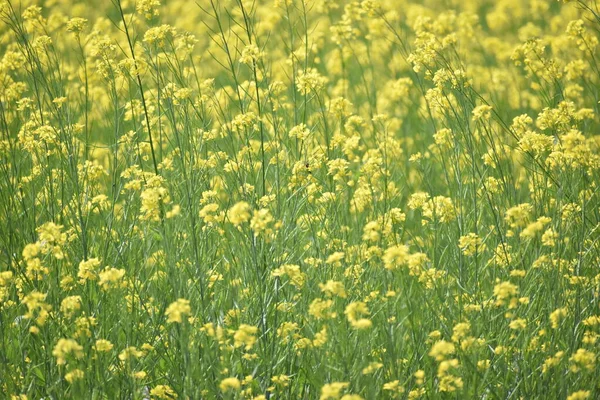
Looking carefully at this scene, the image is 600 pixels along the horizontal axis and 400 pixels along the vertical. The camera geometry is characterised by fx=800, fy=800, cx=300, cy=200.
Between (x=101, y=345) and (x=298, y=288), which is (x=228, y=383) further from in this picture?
(x=298, y=288)

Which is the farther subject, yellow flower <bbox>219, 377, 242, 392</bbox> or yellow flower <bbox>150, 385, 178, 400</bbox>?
yellow flower <bbox>150, 385, 178, 400</bbox>

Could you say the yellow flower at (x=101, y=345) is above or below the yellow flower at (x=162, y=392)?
above

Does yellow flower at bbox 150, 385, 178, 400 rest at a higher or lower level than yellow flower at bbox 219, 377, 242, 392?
lower

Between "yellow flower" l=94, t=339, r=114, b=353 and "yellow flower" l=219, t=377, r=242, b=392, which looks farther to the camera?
"yellow flower" l=94, t=339, r=114, b=353

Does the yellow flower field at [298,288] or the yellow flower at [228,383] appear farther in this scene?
the yellow flower field at [298,288]

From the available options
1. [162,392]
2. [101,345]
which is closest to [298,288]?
[162,392]

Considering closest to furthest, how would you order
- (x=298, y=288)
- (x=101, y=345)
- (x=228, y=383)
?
(x=228, y=383) → (x=101, y=345) → (x=298, y=288)

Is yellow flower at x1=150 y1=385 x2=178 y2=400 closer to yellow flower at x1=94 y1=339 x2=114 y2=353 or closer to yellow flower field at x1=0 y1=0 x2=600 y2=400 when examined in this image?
yellow flower field at x1=0 y1=0 x2=600 y2=400

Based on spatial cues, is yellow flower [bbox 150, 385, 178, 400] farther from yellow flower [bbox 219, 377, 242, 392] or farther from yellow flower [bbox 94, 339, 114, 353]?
yellow flower [bbox 219, 377, 242, 392]

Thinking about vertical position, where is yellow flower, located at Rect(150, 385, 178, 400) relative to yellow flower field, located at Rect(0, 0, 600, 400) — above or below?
below

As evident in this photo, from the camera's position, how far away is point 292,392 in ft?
11.9

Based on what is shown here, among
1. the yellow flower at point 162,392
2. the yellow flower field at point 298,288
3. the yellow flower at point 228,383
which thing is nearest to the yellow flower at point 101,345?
the yellow flower field at point 298,288

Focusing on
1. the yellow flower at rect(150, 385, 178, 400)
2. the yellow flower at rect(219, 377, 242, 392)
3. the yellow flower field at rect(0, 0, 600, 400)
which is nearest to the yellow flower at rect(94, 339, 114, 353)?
the yellow flower field at rect(0, 0, 600, 400)

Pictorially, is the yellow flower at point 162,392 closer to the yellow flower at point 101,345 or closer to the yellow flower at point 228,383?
the yellow flower at point 101,345
